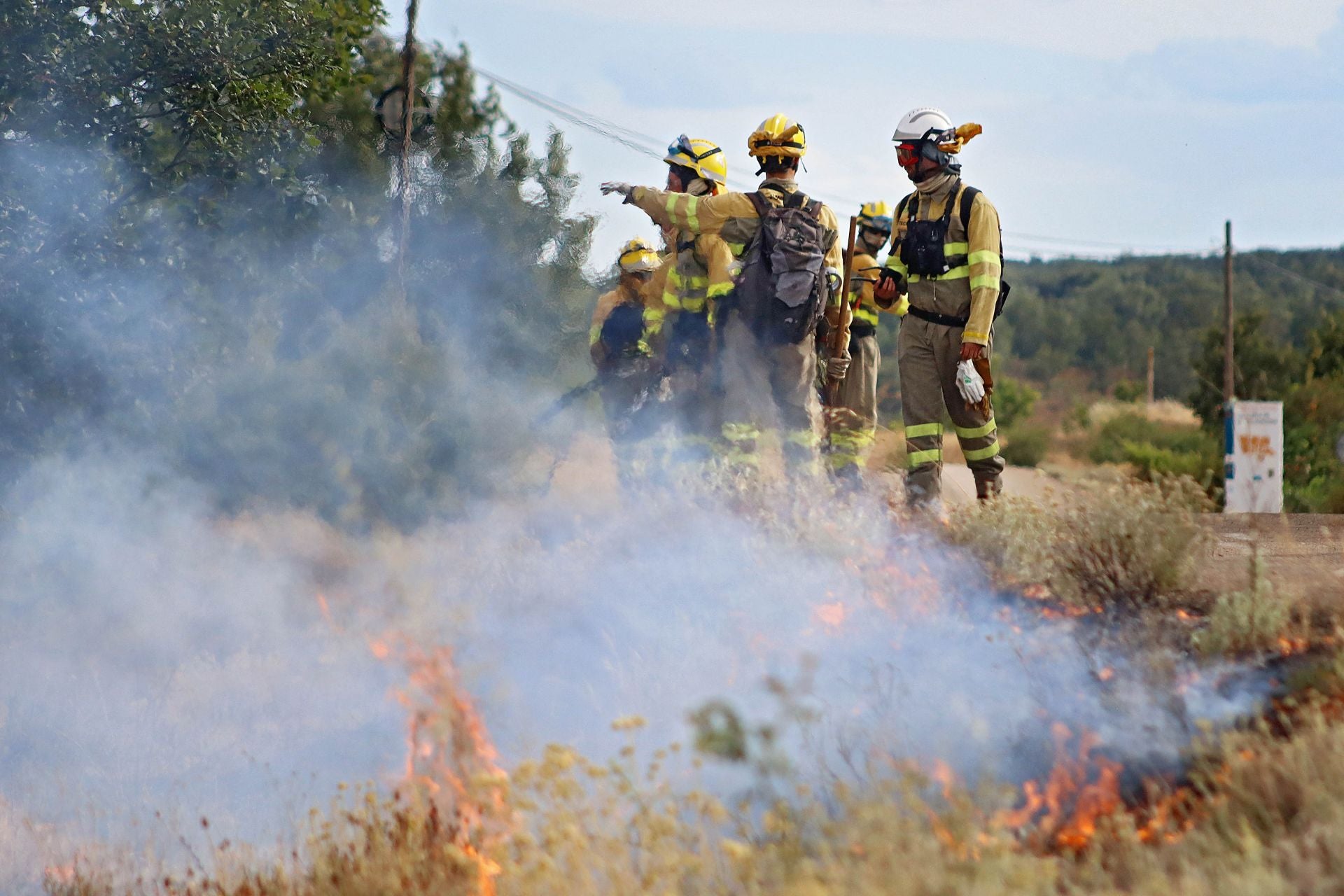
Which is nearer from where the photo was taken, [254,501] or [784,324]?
[784,324]

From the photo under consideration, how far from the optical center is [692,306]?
26.3 ft

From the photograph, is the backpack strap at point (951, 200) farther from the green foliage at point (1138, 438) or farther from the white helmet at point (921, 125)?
the green foliage at point (1138, 438)

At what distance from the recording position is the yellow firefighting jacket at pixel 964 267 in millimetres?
6562

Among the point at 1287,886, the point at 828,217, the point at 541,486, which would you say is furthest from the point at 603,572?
the point at 541,486

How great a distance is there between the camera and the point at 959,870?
320 cm

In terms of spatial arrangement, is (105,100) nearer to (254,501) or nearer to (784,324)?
(254,501)

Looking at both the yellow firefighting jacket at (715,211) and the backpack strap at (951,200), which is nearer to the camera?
the backpack strap at (951,200)

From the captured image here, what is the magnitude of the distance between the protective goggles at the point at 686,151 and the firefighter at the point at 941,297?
5.82 feet

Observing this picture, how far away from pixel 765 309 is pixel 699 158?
1.37m

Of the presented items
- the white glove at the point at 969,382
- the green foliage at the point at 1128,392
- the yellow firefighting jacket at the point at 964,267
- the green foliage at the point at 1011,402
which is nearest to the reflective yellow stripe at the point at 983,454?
the white glove at the point at 969,382

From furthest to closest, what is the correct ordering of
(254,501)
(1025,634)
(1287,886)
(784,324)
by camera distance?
1. (254,501)
2. (784,324)
3. (1025,634)
4. (1287,886)

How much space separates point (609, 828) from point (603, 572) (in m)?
2.23

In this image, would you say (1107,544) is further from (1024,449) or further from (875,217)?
(1024,449)

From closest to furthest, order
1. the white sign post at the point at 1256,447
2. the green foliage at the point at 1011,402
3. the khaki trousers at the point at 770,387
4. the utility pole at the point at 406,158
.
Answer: the khaki trousers at the point at 770,387, the utility pole at the point at 406,158, the white sign post at the point at 1256,447, the green foliage at the point at 1011,402
